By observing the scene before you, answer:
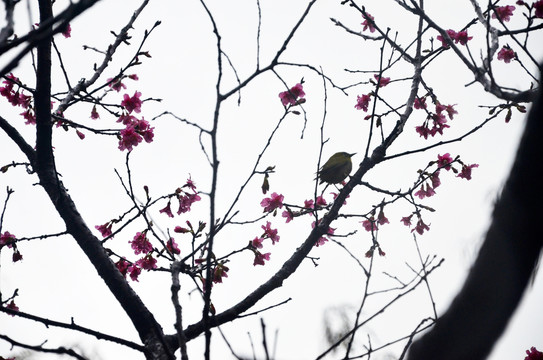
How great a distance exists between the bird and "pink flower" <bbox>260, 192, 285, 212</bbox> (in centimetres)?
101

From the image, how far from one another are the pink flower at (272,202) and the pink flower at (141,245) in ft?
3.21

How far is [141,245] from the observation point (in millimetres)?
3309

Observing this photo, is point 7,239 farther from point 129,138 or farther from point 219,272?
point 219,272

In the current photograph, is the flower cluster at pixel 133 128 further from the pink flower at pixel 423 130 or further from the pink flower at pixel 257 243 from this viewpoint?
the pink flower at pixel 423 130

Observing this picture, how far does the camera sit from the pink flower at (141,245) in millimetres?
3305

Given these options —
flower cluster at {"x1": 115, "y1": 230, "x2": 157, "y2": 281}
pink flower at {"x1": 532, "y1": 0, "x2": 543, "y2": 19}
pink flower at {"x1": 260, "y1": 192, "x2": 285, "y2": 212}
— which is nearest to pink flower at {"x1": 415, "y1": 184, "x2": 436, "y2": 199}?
pink flower at {"x1": 260, "y1": 192, "x2": 285, "y2": 212}

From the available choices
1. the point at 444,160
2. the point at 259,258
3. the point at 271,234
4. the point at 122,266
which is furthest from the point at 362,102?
the point at 122,266

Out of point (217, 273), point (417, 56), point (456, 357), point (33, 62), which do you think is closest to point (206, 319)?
point (456, 357)

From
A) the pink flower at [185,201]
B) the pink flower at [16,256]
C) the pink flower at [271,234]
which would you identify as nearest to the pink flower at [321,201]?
the pink flower at [271,234]

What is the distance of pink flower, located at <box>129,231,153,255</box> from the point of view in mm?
3305

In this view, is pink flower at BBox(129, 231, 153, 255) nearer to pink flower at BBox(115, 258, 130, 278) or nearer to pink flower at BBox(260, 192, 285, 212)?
pink flower at BBox(115, 258, 130, 278)

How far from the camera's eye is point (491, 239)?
26.6 inches

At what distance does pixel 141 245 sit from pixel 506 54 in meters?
3.96

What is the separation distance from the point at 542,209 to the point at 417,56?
3.07 metres
